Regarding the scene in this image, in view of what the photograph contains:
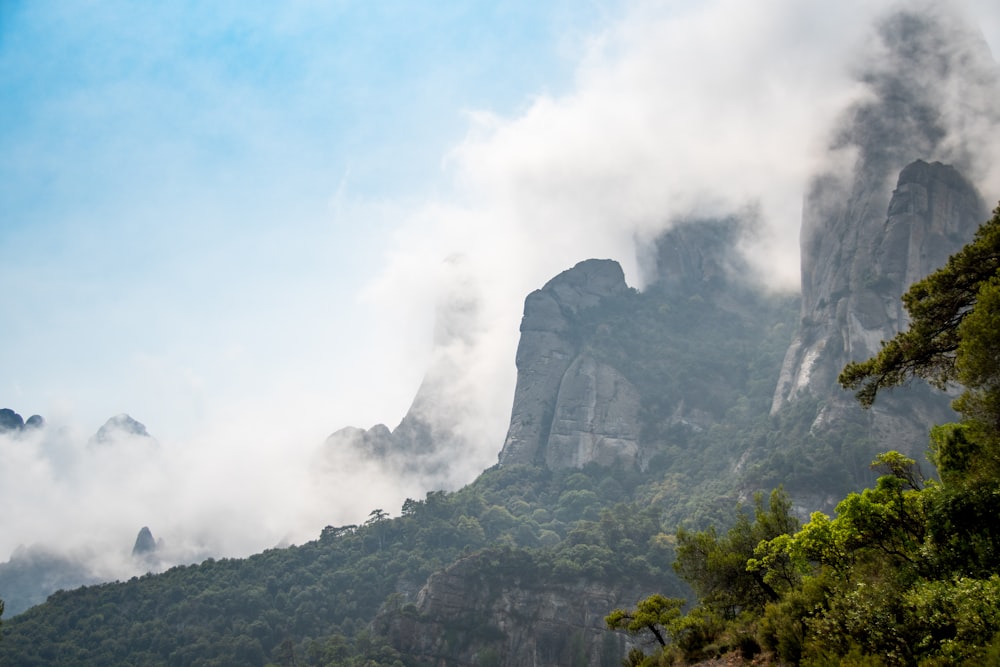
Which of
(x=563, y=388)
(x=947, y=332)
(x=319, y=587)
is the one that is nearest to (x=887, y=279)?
(x=563, y=388)

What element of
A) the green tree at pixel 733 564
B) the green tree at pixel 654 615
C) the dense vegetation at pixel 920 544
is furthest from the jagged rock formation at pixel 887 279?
the dense vegetation at pixel 920 544

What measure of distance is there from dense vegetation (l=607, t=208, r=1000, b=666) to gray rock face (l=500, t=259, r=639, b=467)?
120057 mm

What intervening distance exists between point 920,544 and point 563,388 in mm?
138688

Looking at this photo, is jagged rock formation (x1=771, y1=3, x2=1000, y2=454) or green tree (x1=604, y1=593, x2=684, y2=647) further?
jagged rock formation (x1=771, y1=3, x2=1000, y2=454)

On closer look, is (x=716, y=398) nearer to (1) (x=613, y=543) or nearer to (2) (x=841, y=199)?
(2) (x=841, y=199)

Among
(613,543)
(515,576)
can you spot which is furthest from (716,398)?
(515,576)

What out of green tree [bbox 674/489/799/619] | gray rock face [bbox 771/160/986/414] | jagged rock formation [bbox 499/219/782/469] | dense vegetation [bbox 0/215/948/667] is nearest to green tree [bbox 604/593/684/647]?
dense vegetation [bbox 0/215/948/667]

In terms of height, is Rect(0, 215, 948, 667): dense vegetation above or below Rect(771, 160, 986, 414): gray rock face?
below

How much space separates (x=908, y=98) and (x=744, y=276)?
72.1 m

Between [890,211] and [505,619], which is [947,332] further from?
[890,211]

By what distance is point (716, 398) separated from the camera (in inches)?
5837

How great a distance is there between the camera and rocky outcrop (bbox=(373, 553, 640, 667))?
75.4 m

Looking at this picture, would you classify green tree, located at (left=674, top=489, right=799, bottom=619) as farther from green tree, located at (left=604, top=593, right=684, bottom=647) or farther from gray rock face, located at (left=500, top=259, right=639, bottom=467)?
gray rock face, located at (left=500, top=259, right=639, bottom=467)

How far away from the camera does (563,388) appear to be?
155 meters
